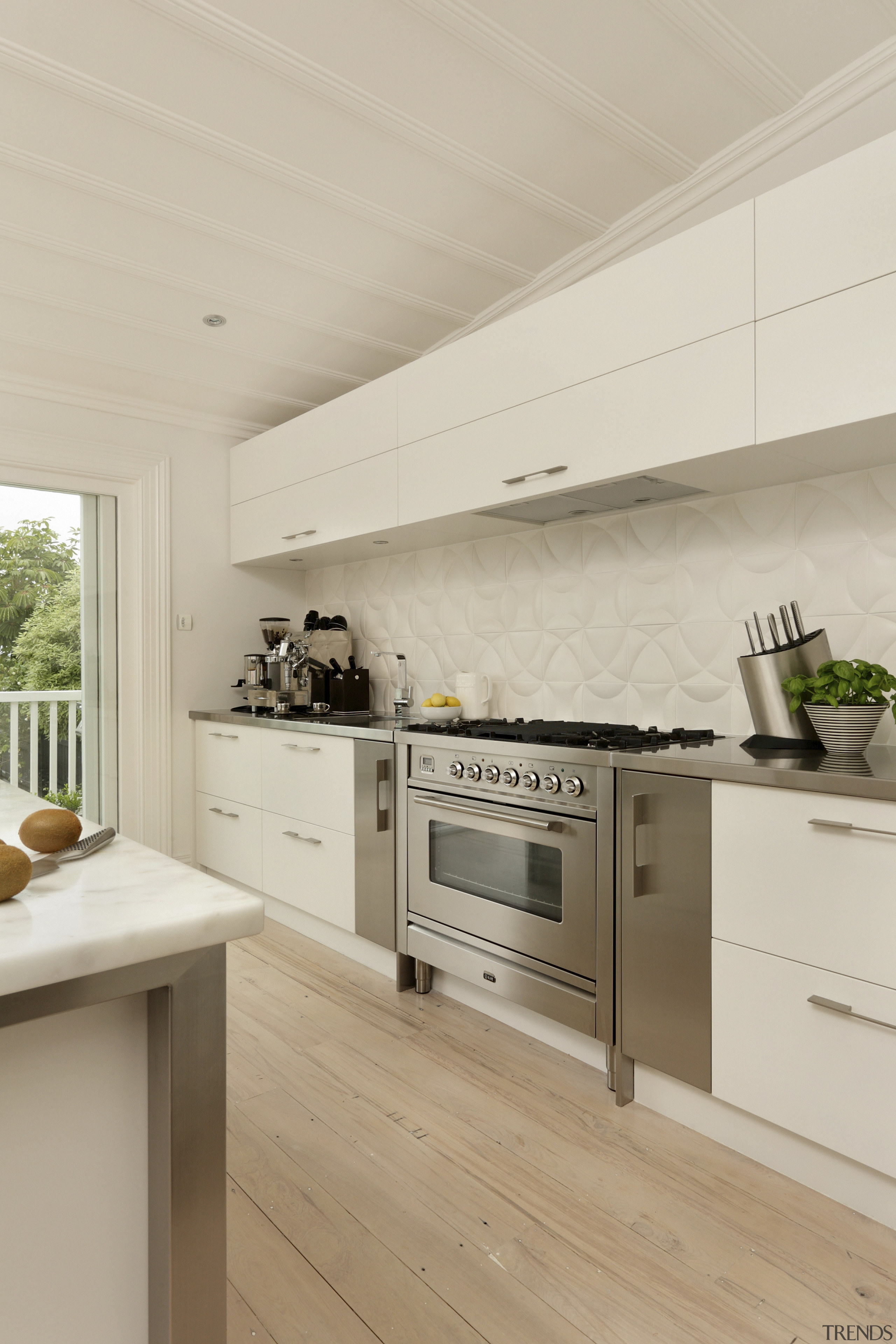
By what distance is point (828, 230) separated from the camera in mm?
1633

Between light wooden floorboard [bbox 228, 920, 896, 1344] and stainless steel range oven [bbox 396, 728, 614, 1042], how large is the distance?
24cm

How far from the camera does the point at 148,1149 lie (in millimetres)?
831

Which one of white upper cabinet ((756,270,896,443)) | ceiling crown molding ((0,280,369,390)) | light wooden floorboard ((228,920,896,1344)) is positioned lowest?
light wooden floorboard ((228,920,896,1344))

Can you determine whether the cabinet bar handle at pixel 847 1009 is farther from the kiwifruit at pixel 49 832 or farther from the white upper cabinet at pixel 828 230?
the kiwifruit at pixel 49 832

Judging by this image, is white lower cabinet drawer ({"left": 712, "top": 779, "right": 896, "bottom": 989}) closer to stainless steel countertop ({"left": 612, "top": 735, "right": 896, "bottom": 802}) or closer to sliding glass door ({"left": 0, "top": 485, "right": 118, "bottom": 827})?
stainless steel countertop ({"left": 612, "top": 735, "right": 896, "bottom": 802})

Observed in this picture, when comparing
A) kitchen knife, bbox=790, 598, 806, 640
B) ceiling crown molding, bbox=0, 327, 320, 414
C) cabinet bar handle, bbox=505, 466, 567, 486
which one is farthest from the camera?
ceiling crown molding, bbox=0, 327, 320, 414

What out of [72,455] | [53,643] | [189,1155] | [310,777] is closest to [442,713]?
[310,777]

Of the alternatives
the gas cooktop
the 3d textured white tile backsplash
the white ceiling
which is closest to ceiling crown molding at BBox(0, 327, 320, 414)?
the white ceiling

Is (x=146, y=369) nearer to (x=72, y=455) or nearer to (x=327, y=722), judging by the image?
(x=72, y=455)

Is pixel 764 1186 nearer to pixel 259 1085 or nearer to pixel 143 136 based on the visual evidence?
pixel 259 1085

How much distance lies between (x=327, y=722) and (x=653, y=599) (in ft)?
4.34

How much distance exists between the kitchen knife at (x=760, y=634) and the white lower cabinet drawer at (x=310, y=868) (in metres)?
1.51

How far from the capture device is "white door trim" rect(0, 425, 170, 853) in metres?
3.58

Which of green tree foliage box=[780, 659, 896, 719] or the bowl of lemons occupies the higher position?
green tree foliage box=[780, 659, 896, 719]
